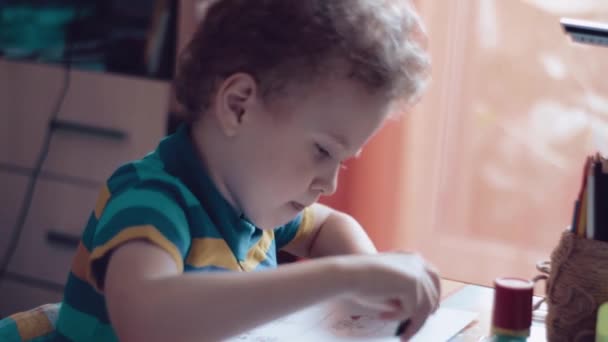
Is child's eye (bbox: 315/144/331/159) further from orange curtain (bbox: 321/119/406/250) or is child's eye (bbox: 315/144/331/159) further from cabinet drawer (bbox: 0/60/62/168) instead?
cabinet drawer (bbox: 0/60/62/168)

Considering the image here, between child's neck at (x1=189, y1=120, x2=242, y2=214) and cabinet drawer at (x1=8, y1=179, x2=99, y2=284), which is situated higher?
child's neck at (x1=189, y1=120, x2=242, y2=214)

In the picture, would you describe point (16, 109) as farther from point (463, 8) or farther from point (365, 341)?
point (365, 341)

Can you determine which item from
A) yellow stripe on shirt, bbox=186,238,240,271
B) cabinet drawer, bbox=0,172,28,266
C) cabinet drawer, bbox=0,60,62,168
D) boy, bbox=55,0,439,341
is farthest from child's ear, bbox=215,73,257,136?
cabinet drawer, bbox=0,172,28,266

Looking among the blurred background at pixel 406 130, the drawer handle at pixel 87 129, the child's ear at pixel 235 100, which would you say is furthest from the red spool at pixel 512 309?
the drawer handle at pixel 87 129

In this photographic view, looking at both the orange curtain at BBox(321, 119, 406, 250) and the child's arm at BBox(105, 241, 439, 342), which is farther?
the orange curtain at BBox(321, 119, 406, 250)

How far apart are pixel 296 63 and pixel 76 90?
5.11 feet

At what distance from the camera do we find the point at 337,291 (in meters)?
0.76

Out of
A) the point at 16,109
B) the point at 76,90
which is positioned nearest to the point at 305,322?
the point at 76,90

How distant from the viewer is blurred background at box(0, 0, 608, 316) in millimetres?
2033

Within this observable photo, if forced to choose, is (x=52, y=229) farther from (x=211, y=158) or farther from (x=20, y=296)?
(x=211, y=158)

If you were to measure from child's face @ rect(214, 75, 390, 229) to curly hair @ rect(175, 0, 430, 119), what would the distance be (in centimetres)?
1

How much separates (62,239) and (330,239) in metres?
1.42

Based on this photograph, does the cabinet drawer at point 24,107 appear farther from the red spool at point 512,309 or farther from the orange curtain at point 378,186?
the red spool at point 512,309

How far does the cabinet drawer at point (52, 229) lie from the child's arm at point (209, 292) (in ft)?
5.29
